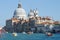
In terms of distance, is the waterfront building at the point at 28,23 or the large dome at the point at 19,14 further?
the large dome at the point at 19,14

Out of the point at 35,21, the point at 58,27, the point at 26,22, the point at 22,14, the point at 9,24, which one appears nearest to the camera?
the point at 58,27

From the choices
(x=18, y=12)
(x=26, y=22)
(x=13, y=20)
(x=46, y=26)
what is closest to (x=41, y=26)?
(x=46, y=26)

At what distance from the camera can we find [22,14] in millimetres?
136875

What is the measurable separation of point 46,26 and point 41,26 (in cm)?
→ 292

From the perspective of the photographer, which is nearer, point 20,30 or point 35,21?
point 35,21

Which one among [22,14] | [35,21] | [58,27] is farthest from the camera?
[22,14]

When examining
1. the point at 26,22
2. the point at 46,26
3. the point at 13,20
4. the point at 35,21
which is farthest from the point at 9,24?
the point at 46,26

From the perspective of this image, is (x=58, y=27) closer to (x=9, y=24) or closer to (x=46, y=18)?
(x=46, y=18)

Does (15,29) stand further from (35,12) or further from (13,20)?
(35,12)

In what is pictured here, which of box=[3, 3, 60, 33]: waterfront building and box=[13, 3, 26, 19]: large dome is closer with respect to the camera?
box=[3, 3, 60, 33]: waterfront building

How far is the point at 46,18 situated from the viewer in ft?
400

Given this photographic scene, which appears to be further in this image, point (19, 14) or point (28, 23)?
point (19, 14)

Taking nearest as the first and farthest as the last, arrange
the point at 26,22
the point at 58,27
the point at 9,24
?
the point at 58,27 → the point at 26,22 → the point at 9,24

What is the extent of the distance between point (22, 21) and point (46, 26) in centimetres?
2319
